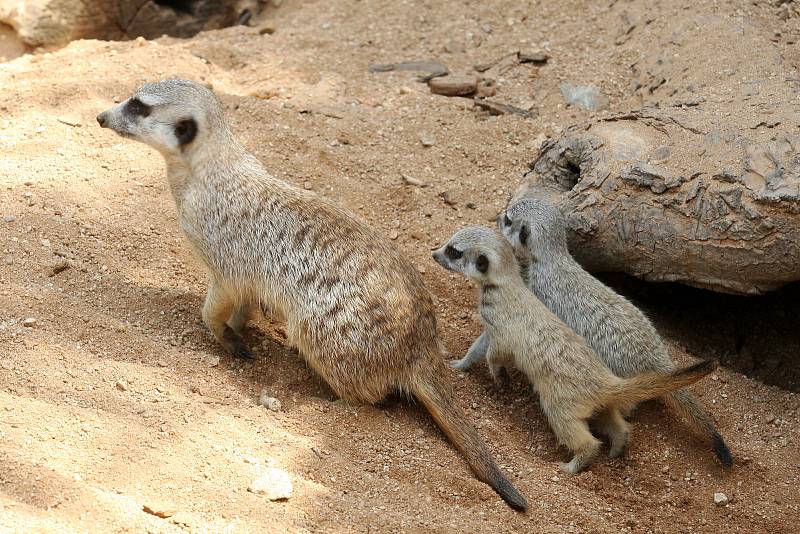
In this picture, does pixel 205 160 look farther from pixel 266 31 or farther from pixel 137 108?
pixel 266 31

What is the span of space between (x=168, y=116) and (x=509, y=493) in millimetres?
1798

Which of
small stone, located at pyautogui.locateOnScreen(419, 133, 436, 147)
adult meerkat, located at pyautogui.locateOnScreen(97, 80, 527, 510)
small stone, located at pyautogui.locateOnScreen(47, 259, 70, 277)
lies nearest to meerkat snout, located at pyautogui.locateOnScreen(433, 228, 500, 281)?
adult meerkat, located at pyautogui.locateOnScreen(97, 80, 527, 510)

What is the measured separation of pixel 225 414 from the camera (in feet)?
9.64

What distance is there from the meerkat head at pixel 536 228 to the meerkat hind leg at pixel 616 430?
2.34 feet

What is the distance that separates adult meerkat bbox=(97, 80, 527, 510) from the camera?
320 centimetres

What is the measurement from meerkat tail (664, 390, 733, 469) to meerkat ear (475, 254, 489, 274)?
83 cm

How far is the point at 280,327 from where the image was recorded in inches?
148

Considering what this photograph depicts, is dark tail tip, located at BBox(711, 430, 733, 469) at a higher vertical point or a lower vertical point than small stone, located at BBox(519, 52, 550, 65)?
lower

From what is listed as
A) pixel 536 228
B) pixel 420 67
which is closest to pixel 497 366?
pixel 536 228

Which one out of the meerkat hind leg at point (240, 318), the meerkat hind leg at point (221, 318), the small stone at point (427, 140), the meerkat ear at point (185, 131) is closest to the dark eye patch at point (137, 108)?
the meerkat ear at point (185, 131)

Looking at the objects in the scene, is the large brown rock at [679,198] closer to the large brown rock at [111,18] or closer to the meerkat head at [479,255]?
the meerkat head at [479,255]

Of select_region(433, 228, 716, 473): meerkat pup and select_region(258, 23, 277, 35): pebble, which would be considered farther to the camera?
select_region(258, 23, 277, 35): pebble

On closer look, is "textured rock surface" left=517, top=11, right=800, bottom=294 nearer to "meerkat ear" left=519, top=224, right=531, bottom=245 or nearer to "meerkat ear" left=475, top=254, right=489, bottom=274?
"meerkat ear" left=519, top=224, right=531, bottom=245

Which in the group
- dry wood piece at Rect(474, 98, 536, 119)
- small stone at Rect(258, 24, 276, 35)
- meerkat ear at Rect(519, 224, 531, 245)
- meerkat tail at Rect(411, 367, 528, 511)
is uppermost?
small stone at Rect(258, 24, 276, 35)
